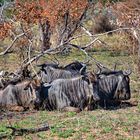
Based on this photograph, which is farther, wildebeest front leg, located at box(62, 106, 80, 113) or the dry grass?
wildebeest front leg, located at box(62, 106, 80, 113)

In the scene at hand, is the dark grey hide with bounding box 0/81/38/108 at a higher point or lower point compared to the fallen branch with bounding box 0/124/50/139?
higher

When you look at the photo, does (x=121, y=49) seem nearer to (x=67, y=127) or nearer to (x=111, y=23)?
(x=111, y=23)

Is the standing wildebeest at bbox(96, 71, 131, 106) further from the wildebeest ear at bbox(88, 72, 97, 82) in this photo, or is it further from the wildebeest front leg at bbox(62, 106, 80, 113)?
the wildebeest front leg at bbox(62, 106, 80, 113)

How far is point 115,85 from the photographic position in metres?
12.7

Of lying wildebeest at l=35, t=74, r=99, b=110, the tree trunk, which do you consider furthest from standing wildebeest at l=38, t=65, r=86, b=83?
the tree trunk

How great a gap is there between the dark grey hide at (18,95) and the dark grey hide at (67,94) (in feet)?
0.92

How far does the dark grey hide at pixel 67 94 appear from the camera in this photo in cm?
1154

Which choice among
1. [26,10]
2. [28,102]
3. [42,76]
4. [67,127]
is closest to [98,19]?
[26,10]

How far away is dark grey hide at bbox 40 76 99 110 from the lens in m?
11.5

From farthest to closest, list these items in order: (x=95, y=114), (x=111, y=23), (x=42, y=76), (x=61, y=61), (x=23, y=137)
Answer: (x=111, y=23)
(x=61, y=61)
(x=42, y=76)
(x=95, y=114)
(x=23, y=137)

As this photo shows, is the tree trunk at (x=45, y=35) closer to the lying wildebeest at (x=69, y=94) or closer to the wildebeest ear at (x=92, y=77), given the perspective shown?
the wildebeest ear at (x=92, y=77)

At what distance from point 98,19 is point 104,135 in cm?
2341

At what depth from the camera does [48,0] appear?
76.5 feet

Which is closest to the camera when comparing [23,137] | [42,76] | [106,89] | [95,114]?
[23,137]
